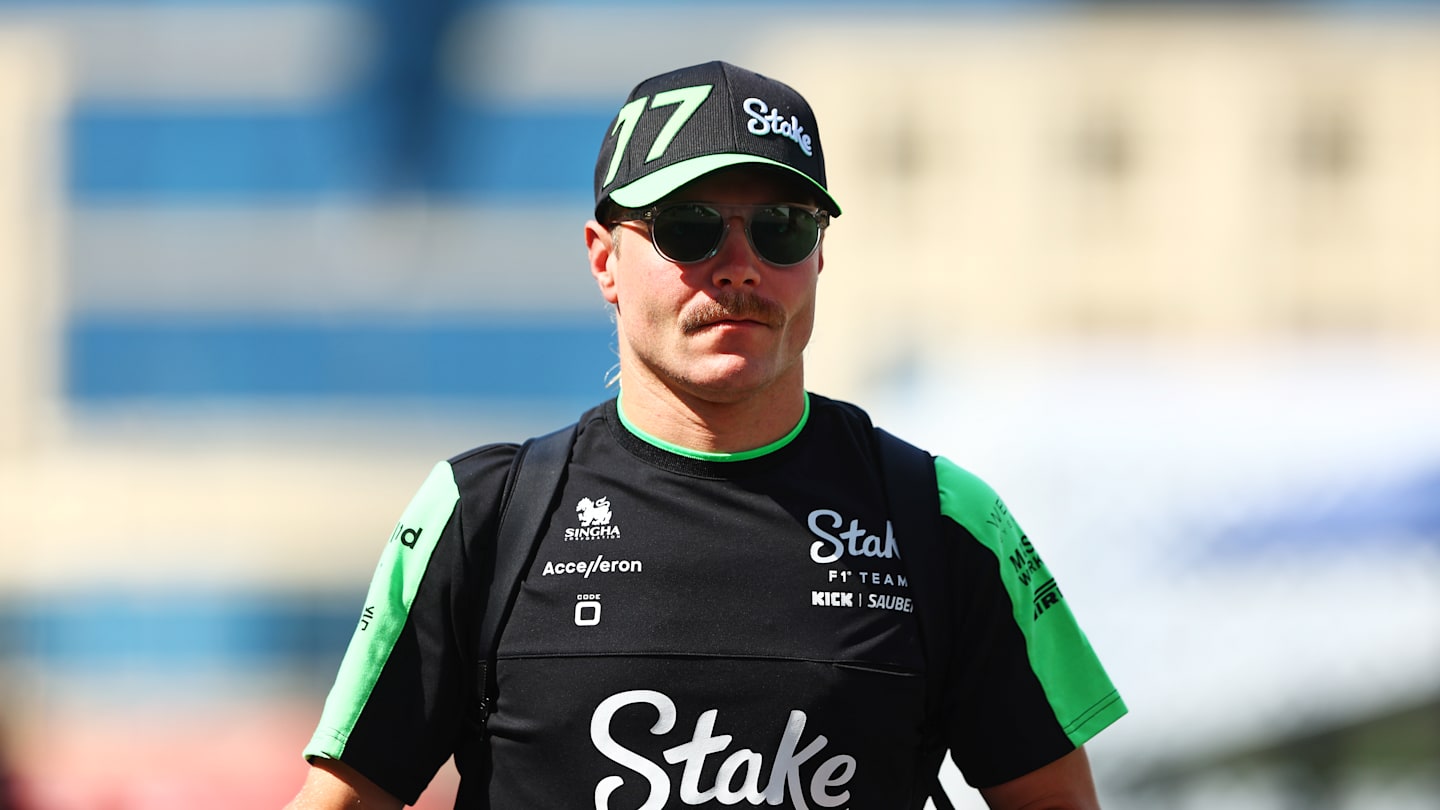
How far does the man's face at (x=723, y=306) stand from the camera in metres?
2.36

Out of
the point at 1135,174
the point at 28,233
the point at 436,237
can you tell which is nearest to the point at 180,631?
the point at 28,233

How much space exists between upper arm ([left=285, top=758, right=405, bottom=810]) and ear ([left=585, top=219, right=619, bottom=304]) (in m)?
0.77


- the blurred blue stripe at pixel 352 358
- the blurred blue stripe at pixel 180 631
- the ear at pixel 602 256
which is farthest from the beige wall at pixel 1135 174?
the ear at pixel 602 256

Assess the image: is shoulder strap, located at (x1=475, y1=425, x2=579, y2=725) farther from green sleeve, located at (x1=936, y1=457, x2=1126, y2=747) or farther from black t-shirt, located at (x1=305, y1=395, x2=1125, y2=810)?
green sleeve, located at (x1=936, y1=457, x2=1126, y2=747)

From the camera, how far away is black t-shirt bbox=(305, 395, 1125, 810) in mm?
2285

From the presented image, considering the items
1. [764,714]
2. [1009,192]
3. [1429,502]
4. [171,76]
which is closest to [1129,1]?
[1009,192]

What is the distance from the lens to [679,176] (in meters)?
2.36

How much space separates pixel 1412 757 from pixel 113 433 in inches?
1156

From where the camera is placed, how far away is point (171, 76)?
35.4 metres

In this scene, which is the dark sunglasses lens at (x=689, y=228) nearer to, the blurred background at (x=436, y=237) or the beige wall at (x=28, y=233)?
the blurred background at (x=436, y=237)

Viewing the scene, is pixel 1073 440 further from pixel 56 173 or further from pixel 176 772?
pixel 56 173

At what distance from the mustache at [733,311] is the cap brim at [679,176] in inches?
6.4

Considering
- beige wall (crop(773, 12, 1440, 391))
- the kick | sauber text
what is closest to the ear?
the kick | sauber text

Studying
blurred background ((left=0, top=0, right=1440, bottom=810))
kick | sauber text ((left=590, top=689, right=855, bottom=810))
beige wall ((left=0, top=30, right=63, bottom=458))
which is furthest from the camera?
beige wall ((left=0, top=30, right=63, bottom=458))
